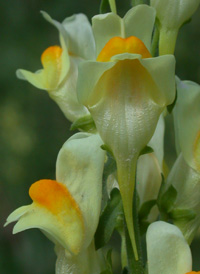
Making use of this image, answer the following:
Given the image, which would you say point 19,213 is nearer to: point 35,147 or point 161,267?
point 161,267

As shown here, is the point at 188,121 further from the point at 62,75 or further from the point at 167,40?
the point at 62,75

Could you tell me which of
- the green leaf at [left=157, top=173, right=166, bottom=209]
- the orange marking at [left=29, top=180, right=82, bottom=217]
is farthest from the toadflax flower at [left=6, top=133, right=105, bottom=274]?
the green leaf at [left=157, top=173, right=166, bottom=209]

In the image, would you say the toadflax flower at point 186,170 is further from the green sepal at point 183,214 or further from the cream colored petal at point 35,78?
the cream colored petal at point 35,78

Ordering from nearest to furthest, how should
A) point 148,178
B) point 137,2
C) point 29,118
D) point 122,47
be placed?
point 122,47 → point 137,2 → point 148,178 → point 29,118

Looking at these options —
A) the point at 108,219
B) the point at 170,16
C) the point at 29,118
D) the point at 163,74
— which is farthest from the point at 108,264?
the point at 29,118

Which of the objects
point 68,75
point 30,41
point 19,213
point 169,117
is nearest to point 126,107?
point 19,213

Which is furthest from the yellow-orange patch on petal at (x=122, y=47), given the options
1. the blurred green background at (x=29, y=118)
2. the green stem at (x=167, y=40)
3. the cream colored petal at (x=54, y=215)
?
the blurred green background at (x=29, y=118)
